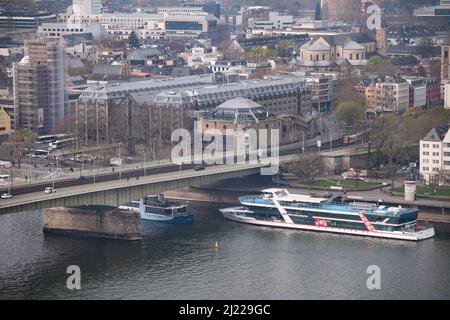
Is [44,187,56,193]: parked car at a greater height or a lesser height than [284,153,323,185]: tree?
greater

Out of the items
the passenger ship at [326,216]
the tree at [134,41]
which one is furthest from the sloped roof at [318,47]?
the passenger ship at [326,216]

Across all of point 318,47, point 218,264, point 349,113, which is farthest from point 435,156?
point 318,47

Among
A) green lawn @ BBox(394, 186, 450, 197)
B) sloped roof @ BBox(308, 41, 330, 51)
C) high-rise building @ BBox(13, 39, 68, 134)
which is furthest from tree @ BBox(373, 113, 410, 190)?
sloped roof @ BBox(308, 41, 330, 51)

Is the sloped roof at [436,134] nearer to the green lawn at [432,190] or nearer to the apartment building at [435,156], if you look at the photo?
the apartment building at [435,156]

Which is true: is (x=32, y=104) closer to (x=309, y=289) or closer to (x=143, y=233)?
(x=143, y=233)

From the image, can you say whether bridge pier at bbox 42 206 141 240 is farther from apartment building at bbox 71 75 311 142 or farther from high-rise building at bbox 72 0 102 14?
high-rise building at bbox 72 0 102 14

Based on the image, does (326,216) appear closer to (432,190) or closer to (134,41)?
(432,190)
